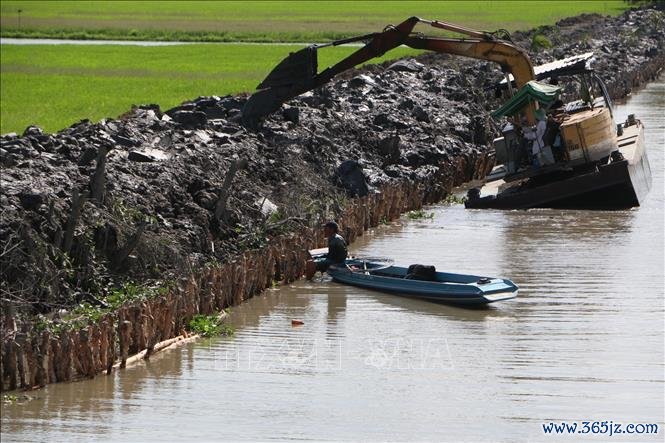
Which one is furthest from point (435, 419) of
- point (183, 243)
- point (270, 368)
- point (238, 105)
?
point (238, 105)

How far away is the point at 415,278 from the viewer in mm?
21828

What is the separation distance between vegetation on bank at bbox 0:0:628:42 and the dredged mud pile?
142 feet

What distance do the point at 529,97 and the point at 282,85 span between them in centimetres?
695

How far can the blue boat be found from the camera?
20.9 metres

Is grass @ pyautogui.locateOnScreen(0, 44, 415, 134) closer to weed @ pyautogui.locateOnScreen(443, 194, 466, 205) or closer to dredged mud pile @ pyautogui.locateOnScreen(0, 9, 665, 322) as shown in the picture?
dredged mud pile @ pyautogui.locateOnScreen(0, 9, 665, 322)

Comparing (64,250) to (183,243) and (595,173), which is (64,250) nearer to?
(183,243)

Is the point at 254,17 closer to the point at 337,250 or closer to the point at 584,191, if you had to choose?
Answer: the point at 584,191

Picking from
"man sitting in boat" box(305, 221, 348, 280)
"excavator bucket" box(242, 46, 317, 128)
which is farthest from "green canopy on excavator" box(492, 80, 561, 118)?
"man sitting in boat" box(305, 221, 348, 280)

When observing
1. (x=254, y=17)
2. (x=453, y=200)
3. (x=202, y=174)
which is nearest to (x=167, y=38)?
(x=254, y=17)

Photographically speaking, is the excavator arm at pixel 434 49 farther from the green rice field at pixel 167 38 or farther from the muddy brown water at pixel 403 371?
the green rice field at pixel 167 38

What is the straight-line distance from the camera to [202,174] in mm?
25828

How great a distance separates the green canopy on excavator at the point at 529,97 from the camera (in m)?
27.5

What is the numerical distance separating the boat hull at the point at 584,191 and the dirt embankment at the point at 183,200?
2512 millimetres

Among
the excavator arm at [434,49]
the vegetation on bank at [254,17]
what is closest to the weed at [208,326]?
the excavator arm at [434,49]
